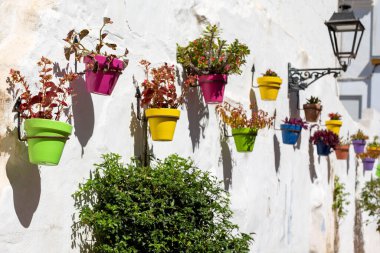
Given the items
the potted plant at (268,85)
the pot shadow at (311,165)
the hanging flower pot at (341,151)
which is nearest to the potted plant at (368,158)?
the hanging flower pot at (341,151)

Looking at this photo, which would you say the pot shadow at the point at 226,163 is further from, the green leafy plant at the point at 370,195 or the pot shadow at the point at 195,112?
the green leafy plant at the point at 370,195

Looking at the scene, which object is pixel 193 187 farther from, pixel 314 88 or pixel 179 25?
pixel 314 88

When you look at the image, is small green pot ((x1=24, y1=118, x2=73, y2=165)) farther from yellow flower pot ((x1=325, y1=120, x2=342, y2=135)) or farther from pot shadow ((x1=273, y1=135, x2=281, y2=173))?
yellow flower pot ((x1=325, y1=120, x2=342, y2=135))

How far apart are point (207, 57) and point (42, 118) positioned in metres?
1.84

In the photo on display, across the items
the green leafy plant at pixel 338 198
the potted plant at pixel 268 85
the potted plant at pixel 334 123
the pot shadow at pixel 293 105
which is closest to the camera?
the potted plant at pixel 268 85

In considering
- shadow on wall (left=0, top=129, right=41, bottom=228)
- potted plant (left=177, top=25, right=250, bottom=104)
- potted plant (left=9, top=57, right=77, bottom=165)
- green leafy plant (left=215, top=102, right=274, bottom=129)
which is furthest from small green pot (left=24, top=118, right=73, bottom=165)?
green leafy plant (left=215, top=102, right=274, bottom=129)

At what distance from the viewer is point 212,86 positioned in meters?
4.50

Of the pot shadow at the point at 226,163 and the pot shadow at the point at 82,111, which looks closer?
the pot shadow at the point at 82,111

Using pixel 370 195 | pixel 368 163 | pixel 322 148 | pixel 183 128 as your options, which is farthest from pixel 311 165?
pixel 183 128

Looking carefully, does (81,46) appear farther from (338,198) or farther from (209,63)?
(338,198)

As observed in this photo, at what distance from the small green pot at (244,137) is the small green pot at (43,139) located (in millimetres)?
2445

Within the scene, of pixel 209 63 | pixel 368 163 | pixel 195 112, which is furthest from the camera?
pixel 368 163

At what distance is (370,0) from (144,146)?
48.0 feet

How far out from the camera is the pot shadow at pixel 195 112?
15.3 ft
